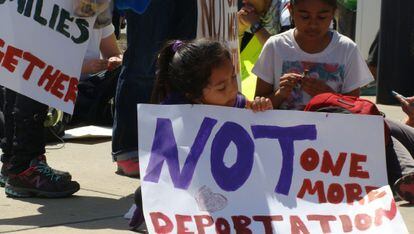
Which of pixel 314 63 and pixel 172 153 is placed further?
pixel 314 63

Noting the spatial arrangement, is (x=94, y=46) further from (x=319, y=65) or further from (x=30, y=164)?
(x=319, y=65)

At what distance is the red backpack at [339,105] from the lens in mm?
4238

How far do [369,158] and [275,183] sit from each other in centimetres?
37

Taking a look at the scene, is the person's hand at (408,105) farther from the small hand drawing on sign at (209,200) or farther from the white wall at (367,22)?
the white wall at (367,22)

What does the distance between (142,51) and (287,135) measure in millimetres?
1506

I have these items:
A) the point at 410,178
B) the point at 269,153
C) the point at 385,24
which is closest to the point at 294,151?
the point at 269,153

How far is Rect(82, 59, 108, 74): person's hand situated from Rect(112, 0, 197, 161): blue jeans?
2.12 ft

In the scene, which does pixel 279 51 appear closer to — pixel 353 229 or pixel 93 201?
pixel 93 201

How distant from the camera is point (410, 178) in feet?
14.9

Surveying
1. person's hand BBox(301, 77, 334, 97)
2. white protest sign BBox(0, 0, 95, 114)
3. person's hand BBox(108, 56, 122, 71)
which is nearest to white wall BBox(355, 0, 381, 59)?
person's hand BBox(108, 56, 122, 71)

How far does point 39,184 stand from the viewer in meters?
4.75

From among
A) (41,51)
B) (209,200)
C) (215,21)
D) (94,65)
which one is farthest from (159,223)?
(94,65)

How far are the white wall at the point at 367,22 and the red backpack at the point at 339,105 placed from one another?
19.5ft

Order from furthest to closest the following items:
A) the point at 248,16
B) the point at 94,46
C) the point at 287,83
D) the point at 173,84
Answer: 1. the point at 248,16
2. the point at 94,46
3. the point at 287,83
4. the point at 173,84
